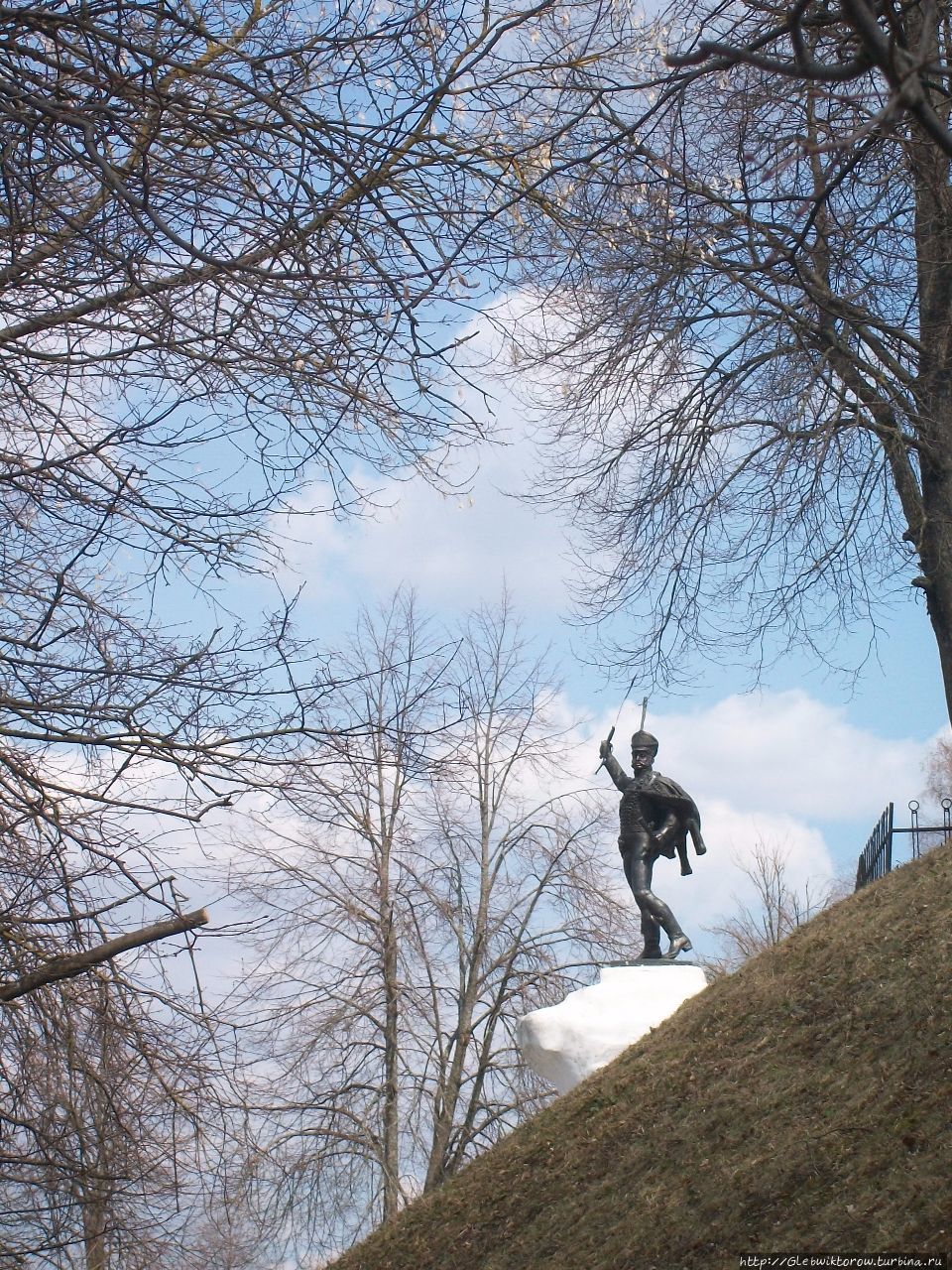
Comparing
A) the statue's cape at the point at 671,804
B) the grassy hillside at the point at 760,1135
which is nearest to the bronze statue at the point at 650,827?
the statue's cape at the point at 671,804

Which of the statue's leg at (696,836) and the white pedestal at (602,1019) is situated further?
the statue's leg at (696,836)

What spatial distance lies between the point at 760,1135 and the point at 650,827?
22.9ft

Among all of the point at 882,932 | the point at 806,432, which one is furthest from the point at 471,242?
the point at 882,932

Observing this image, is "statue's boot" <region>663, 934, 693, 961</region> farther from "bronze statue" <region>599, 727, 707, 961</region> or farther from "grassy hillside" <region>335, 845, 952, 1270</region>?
"grassy hillside" <region>335, 845, 952, 1270</region>

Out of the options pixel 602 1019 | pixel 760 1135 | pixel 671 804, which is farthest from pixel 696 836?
pixel 760 1135

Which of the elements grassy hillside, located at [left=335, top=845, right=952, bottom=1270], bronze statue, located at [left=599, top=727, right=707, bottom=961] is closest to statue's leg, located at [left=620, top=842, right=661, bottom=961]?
bronze statue, located at [left=599, top=727, right=707, bottom=961]

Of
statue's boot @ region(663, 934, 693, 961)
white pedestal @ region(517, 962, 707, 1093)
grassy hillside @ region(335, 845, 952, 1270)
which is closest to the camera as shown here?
grassy hillside @ region(335, 845, 952, 1270)

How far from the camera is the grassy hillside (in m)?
7.19

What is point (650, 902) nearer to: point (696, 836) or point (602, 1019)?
point (696, 836)

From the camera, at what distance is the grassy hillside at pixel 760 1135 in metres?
7.19

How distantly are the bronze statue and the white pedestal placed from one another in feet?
2.66

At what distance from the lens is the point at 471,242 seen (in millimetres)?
5387

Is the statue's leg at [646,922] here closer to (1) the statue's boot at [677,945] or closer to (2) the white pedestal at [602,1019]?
(1) the statue's boot at [677,945]

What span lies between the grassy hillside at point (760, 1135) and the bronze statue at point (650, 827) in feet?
8.00
